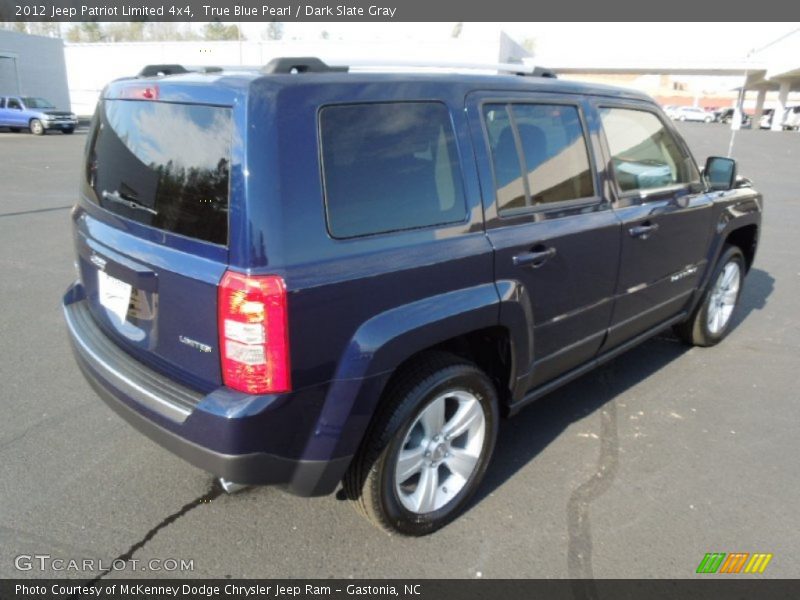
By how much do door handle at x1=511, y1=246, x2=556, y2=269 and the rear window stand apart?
1290mm

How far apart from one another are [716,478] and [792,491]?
1.15 ft

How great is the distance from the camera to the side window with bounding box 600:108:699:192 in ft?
11.0

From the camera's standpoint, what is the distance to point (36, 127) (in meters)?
27.1

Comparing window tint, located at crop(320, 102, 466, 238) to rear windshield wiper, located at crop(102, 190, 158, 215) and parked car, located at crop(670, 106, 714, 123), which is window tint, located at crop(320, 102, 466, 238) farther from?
parked car, located at crop(670, 106, 714, 123)

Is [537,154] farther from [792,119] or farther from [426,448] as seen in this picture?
[792,119]

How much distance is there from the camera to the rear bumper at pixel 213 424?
6.69 ft

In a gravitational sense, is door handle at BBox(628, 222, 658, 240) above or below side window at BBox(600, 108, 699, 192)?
below

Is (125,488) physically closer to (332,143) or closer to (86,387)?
(86,387)

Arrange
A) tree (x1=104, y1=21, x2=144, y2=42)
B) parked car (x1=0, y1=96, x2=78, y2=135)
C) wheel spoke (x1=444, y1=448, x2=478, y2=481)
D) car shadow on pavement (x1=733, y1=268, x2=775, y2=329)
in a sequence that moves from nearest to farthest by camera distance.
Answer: wheel spoke (x1=444, y1=448, x2=478, y2=481), car shadow on pavement (x1=733, y1=268, x2=775, y2=329), parked car (x1=0, y1=96, x2=78, y2=135), tree (x1=104, y1=21, x2=144, y2=42)

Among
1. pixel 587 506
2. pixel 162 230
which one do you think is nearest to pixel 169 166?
pixel 162 230

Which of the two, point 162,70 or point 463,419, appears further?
point 162,70

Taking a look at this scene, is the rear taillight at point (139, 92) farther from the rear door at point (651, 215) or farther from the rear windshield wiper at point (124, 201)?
the rear door at point (651, 215)

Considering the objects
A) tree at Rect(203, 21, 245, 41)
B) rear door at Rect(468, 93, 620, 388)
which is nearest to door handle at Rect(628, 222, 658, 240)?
rear door at Rect(468, 93, 620, 388)

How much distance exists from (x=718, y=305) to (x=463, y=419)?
124 inches
